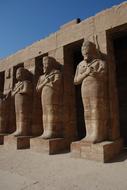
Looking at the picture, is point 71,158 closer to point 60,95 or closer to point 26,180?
point 26,180

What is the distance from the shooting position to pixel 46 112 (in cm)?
664

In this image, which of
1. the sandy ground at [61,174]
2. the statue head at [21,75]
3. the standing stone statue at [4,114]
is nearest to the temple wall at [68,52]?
the statue head at [21,75]

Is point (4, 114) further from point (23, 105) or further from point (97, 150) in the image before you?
point (97, 150)

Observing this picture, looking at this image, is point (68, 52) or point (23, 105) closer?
point (68, 52)

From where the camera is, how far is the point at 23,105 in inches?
299

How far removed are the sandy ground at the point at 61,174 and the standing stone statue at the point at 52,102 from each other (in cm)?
103

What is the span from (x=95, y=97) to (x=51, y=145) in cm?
196

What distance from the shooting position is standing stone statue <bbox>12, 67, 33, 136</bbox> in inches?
299

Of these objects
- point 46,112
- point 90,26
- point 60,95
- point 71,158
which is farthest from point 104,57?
point 71,158

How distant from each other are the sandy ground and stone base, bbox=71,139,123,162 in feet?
0.54

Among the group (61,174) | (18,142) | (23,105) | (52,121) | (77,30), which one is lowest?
(61,174)

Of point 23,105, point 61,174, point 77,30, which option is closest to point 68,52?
point 77,30

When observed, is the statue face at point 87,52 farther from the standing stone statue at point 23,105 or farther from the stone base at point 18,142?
the stone base at point 18,142

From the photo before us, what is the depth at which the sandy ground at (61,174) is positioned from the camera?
3.58 metres
